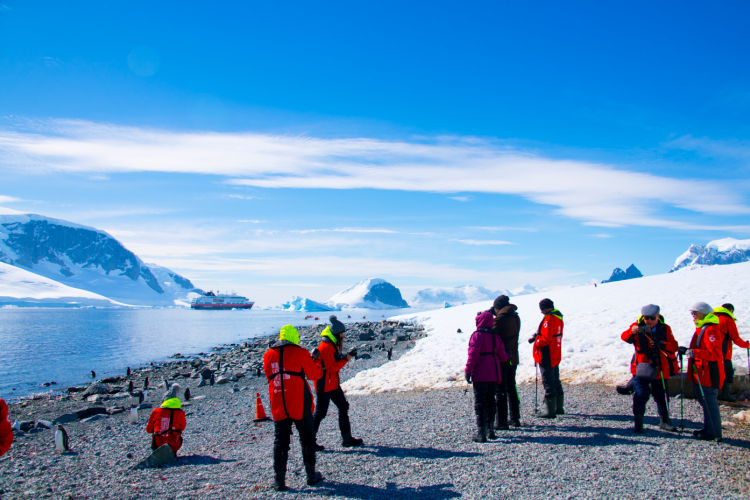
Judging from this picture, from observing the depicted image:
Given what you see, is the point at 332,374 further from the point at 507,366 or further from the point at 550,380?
the point at 550,380

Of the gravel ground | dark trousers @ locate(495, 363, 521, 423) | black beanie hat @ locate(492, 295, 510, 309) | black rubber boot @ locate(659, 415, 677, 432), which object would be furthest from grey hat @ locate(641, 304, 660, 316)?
dark trousers @ locate(495, 363, 521, 423)

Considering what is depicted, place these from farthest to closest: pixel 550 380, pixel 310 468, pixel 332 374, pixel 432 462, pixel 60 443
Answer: pixel 60 443
pixel 550 380
pixel 332 374
pixel 432 462
pixel 310 468

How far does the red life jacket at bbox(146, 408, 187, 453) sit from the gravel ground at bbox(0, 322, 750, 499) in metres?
0.47

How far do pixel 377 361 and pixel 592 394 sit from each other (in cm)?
1521

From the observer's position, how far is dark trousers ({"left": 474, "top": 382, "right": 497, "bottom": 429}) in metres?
7.82

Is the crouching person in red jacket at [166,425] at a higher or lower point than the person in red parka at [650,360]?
lower

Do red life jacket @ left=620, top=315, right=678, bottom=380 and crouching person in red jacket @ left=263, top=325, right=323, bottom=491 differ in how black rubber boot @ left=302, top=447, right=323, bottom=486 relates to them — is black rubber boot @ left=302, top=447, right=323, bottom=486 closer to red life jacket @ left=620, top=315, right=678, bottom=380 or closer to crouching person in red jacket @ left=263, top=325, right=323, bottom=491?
crouching person in red jacket @ left=263, top=325, right=323, bottom=491

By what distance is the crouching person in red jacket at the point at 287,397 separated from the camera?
6.25 m

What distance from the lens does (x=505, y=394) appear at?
8766 millimetres

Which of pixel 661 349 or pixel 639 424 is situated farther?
pixel 639 424

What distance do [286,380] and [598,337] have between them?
14911mm

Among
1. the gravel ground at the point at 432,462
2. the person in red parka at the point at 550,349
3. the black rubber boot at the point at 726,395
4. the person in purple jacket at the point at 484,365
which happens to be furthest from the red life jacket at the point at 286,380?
the black rubber boot at the point at 726,395

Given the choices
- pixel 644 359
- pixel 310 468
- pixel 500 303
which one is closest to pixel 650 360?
pixel 644 359

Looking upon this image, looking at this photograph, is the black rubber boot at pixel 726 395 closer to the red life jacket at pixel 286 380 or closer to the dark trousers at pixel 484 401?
the dark trousers at pixel 484 401
